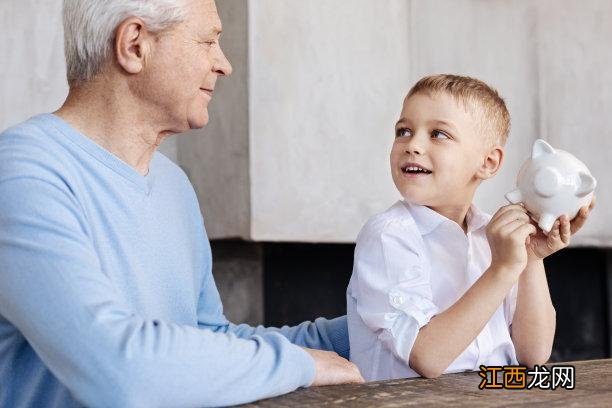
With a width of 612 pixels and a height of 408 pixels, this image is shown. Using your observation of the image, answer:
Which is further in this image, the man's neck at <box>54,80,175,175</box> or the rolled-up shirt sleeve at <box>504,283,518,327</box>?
the rolled-up shirt sleeve at <box>504,283,518,327</box>

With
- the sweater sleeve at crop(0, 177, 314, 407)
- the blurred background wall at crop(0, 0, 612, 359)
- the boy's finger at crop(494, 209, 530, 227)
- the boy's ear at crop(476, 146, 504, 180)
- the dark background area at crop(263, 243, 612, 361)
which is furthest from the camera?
the dark background area at crop(263, 243, 612, 361)

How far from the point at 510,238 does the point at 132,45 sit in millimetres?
708

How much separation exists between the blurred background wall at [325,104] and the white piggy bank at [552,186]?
1448mm

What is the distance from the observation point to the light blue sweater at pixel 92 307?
46.6 inches

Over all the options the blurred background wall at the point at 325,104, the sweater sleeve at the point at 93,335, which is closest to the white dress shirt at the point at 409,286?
the sweater sleeve at the point at 93,335

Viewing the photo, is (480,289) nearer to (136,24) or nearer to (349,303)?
(349,303)

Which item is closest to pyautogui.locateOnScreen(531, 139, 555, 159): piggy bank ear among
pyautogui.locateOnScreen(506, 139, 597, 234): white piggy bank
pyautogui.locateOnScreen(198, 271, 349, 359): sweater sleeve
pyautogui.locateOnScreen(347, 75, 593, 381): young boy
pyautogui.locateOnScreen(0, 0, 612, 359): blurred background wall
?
pyautogui.locateOnScreen(506, 139, 597, 234): white piggy bank

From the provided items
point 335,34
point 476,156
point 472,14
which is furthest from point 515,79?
point 476,156

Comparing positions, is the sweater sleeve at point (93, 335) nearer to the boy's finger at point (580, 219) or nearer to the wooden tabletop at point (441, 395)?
the wooden tabletop at point (441, 395)

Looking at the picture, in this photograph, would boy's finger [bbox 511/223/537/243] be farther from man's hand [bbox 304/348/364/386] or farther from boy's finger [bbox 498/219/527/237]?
man's hand [bbox 304/348/364/386]

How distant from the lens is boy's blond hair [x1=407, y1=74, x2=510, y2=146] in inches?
69.5

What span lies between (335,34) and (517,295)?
1590mm

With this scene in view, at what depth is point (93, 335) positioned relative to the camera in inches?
46.4

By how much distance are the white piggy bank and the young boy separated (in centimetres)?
3
